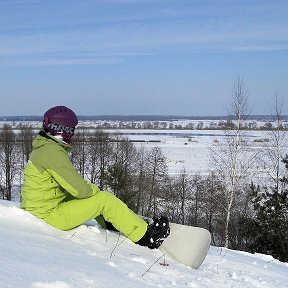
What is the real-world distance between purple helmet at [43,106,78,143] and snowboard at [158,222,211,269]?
4.63 ft

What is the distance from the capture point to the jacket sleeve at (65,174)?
4.20m

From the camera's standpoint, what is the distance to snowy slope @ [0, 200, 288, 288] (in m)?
2.89

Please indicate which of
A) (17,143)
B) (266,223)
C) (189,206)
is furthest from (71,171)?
(17,143)

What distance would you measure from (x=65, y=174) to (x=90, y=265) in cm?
109

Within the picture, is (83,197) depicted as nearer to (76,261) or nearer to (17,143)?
(76,261)

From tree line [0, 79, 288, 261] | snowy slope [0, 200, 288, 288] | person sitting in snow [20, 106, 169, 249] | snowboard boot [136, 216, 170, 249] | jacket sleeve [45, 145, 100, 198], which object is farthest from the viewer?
tree line [0, 79, 288, 261]

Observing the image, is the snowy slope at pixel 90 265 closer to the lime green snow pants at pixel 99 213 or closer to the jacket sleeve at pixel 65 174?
the lime green snow pants at pixel 99 213

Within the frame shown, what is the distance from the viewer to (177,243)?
4.45 m

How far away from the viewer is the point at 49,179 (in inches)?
172

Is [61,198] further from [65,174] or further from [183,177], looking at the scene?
[183,177]

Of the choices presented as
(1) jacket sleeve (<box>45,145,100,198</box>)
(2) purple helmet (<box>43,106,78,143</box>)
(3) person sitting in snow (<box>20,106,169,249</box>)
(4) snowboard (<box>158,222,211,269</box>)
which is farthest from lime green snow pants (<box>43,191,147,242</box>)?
(2) purple helmet (<box>43,106,78,143</box>)

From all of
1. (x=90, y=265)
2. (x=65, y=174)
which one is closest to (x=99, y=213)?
(x=65, y=174)

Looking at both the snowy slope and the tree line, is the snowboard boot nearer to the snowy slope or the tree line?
the snowy slope

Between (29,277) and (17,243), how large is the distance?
2.79 ft
